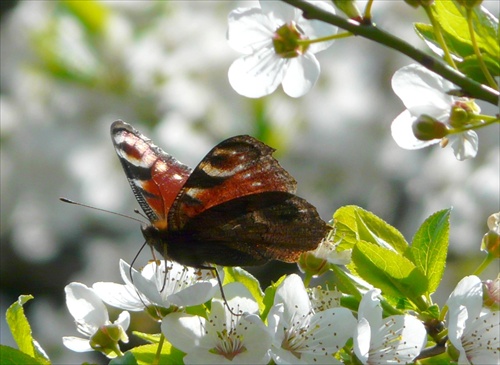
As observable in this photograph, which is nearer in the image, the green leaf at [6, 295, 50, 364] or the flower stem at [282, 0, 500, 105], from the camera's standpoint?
the flower stem at [282, 0, 500, 105]

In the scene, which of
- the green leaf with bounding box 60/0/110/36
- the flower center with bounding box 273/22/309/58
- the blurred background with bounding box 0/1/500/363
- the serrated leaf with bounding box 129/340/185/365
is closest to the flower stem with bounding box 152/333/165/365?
the serrated leaf with bounding box 129/340/185/365

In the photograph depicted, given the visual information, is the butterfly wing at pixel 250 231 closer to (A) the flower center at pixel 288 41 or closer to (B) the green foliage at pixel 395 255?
(B) the green foliage at pixel 395 255

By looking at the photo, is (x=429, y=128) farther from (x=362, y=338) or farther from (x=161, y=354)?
(x=161, y=354)

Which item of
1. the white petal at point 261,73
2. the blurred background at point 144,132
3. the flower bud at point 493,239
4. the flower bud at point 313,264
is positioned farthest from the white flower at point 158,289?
the blurred background at point 144,132

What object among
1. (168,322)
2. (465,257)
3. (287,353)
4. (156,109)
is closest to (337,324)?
(287,353)

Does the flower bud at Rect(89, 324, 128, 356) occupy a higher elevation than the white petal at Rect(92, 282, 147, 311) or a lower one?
lower

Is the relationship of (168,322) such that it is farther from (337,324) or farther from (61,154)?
(61,154)

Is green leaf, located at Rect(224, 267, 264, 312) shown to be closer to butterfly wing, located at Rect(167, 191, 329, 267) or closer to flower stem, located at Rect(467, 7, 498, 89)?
butterfly wing, located at Rect(167, 191, 329, 267)
